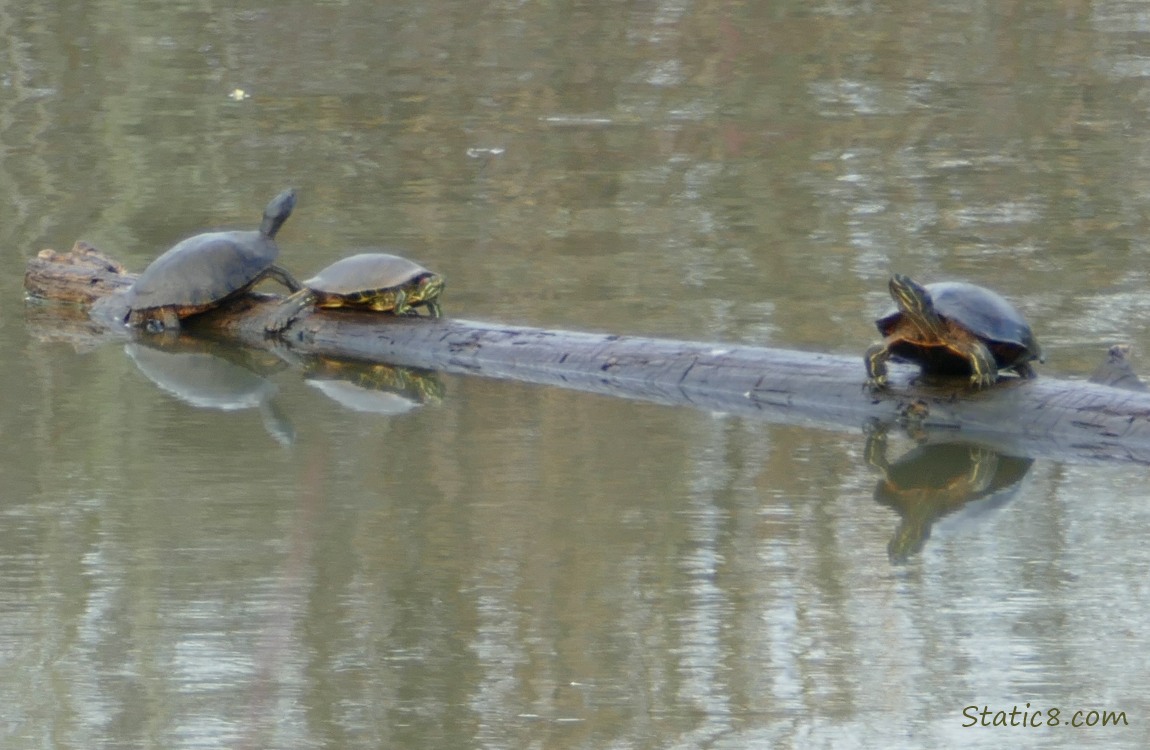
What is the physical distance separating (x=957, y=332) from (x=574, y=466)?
1250 millimetres

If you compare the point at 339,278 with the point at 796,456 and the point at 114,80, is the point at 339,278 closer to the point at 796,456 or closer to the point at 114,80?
the point at 796,456

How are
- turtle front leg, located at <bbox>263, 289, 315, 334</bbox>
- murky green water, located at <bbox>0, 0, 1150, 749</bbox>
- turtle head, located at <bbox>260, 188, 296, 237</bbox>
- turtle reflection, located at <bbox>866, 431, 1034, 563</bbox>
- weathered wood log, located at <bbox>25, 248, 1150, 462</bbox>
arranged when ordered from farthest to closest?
1. turtle head, located at <bbox>260, 188, 296, 237</bbox>
2. turtle front leg, located at <bbox>263, 289, 315, 334</bbox>
3. weathered wood log, located at <bbox>25, 248, 1150, 462</bbox>
4. turtle reflection, located at <bbox>866, 431, 1034, 563</bbox>
5. murky green water, located at <bbox>0, 0, 1150, 749</bbox>

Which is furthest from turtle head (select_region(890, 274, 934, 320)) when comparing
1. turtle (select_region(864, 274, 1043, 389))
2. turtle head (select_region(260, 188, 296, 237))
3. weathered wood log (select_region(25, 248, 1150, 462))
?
turtle head (select_region(260, 188, 296, 237))

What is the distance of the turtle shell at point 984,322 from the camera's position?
19.0 feet

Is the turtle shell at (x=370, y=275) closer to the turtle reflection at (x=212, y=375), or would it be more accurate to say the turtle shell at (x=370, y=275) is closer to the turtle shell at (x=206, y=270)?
the turtle reflection at (x=212, y=375)

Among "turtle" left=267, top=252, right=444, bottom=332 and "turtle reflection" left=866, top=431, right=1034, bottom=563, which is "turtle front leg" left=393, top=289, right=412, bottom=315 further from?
"turtle reflection" left=866, top=431, right=1034, bottom=563

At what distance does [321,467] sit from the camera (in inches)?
236

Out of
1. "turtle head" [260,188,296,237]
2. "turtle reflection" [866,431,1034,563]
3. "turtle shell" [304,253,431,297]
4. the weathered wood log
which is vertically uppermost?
"turtle head" [260,188,296,237]

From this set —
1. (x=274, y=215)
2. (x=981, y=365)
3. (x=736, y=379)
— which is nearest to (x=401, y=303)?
(x=274, y=215)

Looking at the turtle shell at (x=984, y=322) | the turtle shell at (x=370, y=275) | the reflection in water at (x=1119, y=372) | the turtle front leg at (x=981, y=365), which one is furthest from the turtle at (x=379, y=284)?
the reflection in water at (x=1119, y=372)

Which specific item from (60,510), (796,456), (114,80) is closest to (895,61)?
(114,80)

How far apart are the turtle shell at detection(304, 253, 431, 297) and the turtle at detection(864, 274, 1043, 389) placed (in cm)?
203

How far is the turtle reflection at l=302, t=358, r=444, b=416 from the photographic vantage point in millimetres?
6812

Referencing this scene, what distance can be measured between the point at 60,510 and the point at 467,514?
124cm
